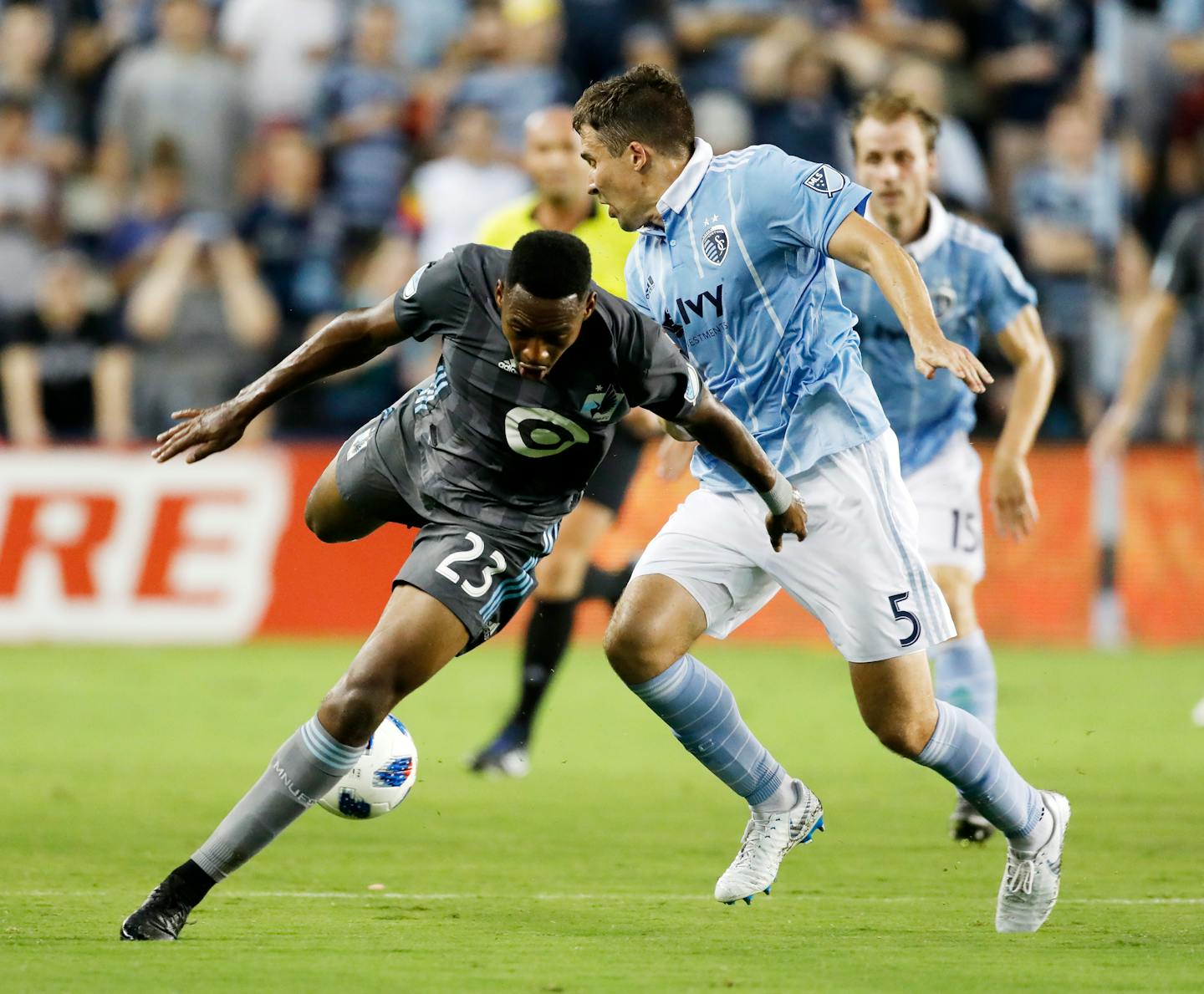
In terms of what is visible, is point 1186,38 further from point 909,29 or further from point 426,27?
point 426,27

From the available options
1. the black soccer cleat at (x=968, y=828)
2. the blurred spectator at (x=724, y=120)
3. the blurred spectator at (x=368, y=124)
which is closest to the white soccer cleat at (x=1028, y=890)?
the black soccer cleat at (x=968, y=828)

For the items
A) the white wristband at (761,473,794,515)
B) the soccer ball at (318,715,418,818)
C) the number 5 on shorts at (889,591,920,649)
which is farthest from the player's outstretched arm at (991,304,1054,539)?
the soccer ball at (318,715,418,818)

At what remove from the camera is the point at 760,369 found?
5895 mm

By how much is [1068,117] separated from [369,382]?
223 inches

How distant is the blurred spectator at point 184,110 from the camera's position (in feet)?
49.9

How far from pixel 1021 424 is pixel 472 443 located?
2.56 meters

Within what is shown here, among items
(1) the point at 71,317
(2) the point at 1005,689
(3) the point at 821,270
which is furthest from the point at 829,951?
(1) the point at 71,317

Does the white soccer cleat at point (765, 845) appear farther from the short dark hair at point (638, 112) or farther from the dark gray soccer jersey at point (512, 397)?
the short dark hair at point (638, 112)

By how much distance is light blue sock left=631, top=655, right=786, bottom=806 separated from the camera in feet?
19.6

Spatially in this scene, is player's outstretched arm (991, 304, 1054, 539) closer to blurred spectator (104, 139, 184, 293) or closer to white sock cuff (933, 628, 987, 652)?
white sock cuff (933, 628, 987, 652)

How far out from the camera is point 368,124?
50.7 feet

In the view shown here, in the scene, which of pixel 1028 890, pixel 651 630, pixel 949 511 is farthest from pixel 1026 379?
pixel 1028 890

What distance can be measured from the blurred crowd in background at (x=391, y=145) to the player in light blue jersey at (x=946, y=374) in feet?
20.3

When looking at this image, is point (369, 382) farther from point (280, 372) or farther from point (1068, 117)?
point (280, 372)
